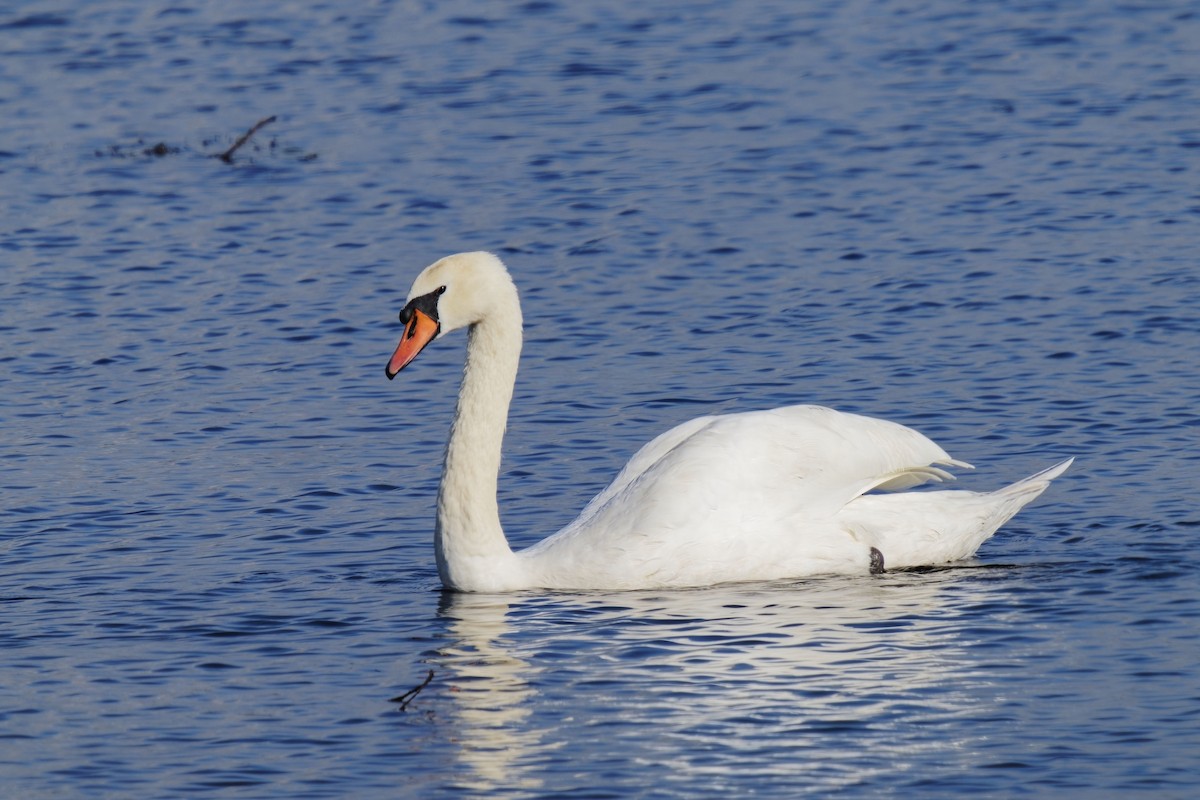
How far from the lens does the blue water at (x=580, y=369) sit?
29.5 feet

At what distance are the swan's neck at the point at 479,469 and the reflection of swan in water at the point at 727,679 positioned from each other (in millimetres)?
142

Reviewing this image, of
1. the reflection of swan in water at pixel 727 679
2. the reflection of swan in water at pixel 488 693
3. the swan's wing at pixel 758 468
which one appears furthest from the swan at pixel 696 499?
the reflection of swan in water at pixel 488 693

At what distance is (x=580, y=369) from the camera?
1488 centimetres

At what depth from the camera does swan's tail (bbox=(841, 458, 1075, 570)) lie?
36.3 feet

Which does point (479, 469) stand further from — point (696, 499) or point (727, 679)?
point (727, 679)

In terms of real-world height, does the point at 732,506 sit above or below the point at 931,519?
above

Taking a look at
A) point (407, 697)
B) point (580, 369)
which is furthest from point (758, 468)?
point (580, 369)

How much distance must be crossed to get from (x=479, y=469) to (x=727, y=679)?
2.18 meters

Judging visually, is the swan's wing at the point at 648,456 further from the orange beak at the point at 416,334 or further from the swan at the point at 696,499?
the orange beak at the point at 416,334

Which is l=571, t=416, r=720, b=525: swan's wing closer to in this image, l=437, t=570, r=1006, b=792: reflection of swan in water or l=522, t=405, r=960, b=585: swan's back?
l=522, t=405, r=960, b=585: swan's back

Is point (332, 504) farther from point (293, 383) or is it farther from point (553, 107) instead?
point (553, 107)

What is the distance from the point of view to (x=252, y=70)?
24203mm

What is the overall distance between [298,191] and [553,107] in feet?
10.8

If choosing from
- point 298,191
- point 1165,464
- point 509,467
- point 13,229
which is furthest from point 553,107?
point 1165,464
